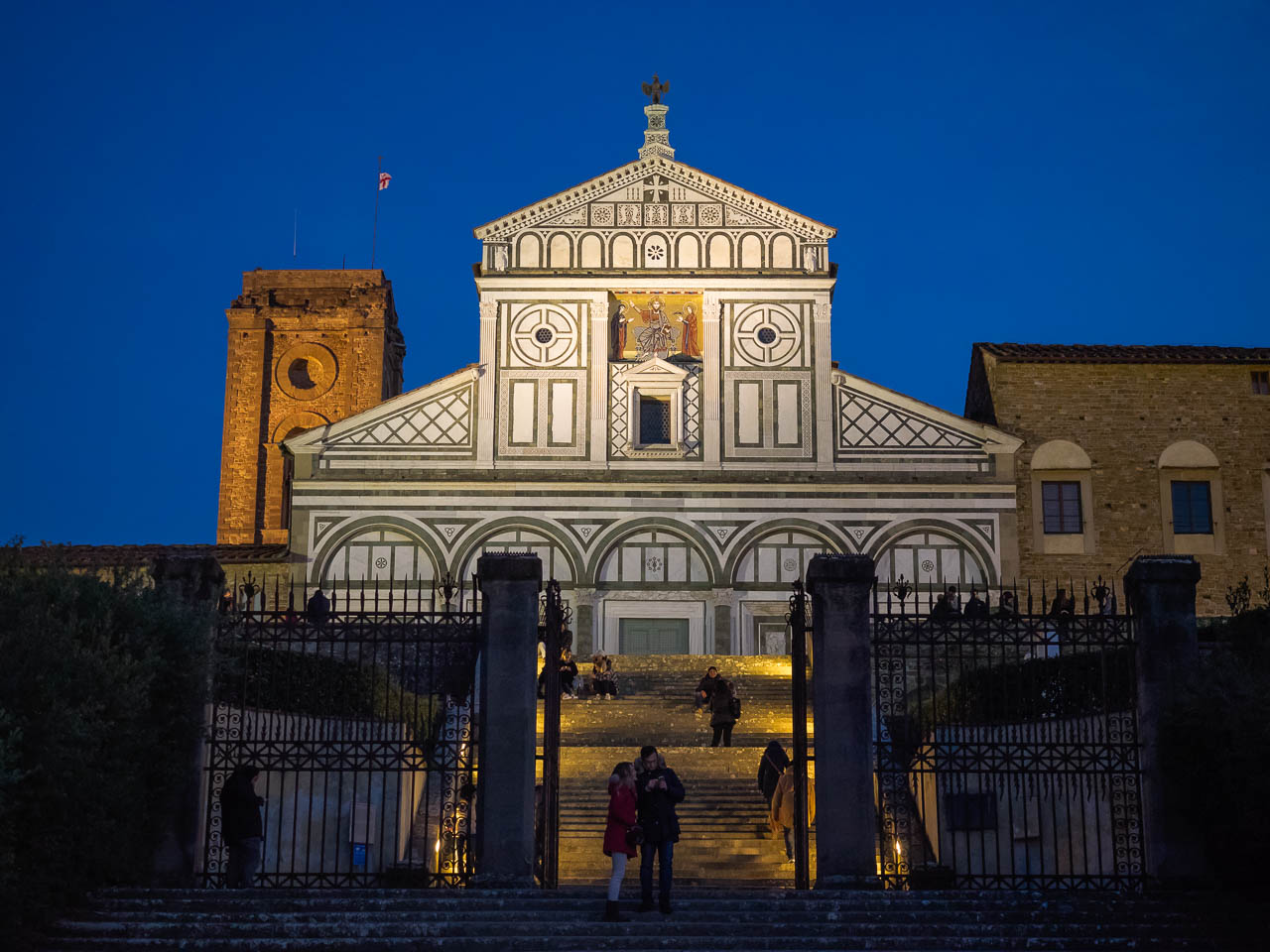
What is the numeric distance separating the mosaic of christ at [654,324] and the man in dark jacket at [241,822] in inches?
899

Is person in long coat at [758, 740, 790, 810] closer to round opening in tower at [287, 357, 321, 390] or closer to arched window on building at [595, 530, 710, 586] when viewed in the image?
arched window on building at [595, 530, 710, 586]

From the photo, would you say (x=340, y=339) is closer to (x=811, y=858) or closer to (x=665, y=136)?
(x=665, y=136)

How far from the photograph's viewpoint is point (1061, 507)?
120ft

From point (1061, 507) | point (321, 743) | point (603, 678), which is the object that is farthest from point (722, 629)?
point (321, 743)

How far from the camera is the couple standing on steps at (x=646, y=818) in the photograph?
13445 millimetres

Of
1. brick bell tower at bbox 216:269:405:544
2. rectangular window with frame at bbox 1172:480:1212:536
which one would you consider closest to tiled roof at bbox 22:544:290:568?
brick bell tower at bbox 216:269:405:544

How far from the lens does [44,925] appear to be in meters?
12.8

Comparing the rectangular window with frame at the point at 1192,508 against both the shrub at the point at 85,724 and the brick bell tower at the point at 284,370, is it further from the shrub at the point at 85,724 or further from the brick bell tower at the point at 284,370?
the shrub at the point at 85,724

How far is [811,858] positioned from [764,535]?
1646cm

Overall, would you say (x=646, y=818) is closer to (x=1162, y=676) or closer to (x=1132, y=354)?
(x=1162, y=676)

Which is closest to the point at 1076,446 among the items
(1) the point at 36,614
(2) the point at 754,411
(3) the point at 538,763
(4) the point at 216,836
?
(2) the point at 754,411

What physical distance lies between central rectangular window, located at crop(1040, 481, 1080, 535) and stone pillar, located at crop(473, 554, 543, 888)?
23.5 metres

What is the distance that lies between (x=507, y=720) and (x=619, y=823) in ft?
5.78

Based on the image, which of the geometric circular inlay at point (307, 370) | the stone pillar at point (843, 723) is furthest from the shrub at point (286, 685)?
the geometric circular inlay at point (307, 370)
